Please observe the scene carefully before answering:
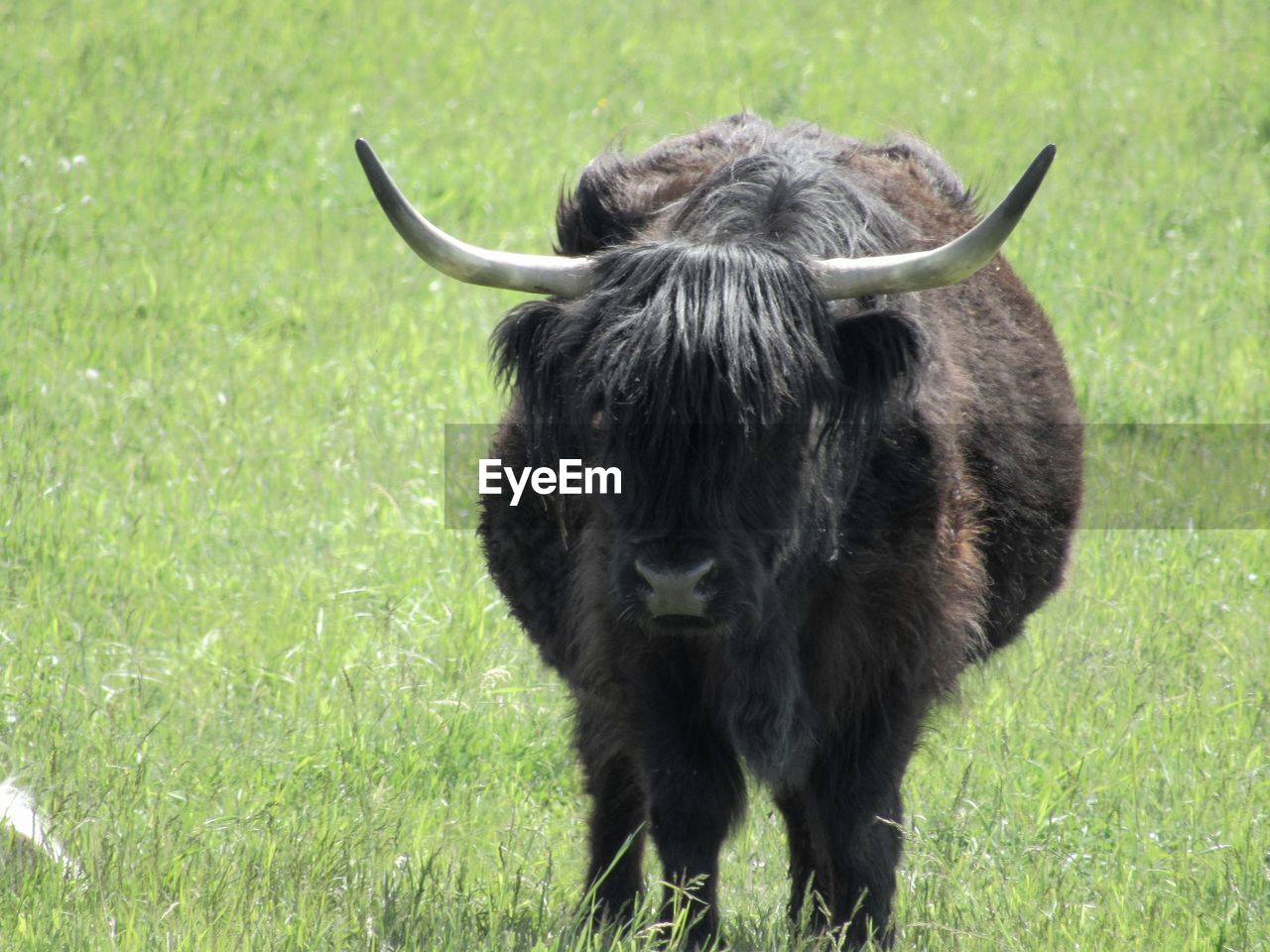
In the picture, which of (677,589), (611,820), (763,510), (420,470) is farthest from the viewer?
(420,470)

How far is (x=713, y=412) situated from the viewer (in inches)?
160

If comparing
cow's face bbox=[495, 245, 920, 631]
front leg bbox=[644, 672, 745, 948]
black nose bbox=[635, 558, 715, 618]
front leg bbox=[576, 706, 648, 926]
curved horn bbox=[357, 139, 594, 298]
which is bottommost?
front leg bbox=[576, 706, 648, 926]

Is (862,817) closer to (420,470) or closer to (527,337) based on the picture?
(527,337)

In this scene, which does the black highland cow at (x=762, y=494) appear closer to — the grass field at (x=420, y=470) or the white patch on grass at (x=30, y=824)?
the grass field at (x=420, y=470)

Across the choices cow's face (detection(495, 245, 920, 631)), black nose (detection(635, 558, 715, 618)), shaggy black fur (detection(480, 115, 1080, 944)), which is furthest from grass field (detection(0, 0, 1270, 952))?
Answer: cow's face (detection(495, 245, 920, 631))

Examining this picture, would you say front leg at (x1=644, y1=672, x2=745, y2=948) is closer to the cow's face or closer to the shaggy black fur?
the shaggy black fur

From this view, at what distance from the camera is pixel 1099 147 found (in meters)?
13.8

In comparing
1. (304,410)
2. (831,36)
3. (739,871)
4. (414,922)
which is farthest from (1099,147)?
(414,922)

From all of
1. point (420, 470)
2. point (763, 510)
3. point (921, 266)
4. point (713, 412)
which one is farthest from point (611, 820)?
point (420, 470)

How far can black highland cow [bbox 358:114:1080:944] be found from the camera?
4078 millimetres

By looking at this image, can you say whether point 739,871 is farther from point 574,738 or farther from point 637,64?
point 637,64

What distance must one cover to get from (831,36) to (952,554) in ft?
42.2

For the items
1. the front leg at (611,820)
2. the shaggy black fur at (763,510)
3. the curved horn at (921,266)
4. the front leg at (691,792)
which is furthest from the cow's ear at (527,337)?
the front leg at (611,820)

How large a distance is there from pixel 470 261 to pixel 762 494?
0.98 meters
